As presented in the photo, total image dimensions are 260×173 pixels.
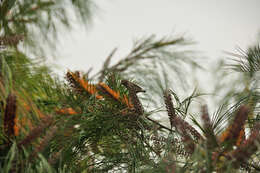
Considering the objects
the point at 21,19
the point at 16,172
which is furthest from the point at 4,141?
the point at 21,19

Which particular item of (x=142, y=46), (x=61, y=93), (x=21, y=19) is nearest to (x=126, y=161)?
(x=61, y=93)

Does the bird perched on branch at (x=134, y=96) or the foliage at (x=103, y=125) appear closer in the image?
the foliage at (x=103, y=125)

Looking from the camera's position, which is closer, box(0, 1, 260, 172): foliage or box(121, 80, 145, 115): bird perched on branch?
box(0, 1, 260, 172): foliage

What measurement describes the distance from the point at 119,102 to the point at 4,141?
231 millimetres

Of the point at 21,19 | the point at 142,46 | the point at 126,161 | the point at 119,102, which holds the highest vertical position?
the point at 21,19

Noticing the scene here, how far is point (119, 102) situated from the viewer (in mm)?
602

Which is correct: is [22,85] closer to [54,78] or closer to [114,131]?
[54,78]

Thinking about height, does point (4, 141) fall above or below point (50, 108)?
below

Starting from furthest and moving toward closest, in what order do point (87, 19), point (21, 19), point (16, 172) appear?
point (87, 19), point (21, 19), point (16, 172)

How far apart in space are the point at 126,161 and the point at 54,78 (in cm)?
28

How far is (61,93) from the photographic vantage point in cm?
68

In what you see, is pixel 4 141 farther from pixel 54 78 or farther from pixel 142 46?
pixel 142 46

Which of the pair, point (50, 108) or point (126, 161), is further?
point (50, 108)

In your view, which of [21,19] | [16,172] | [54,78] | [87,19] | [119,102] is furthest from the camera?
[87,19]
